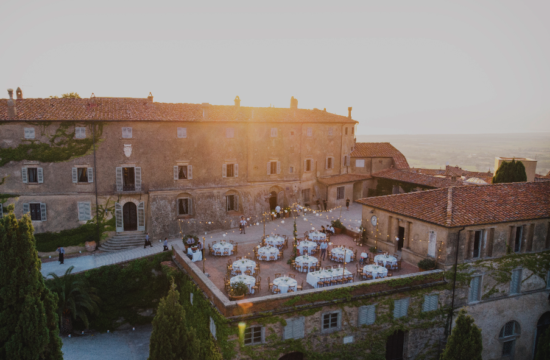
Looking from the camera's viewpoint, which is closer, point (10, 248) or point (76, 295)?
point (10, 248)

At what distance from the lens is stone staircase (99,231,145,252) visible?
29281 millimetres

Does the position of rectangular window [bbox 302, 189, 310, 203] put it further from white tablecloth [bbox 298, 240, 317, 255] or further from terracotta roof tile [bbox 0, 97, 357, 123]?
white tablecloth [bbox 298, 240, 317, 255]

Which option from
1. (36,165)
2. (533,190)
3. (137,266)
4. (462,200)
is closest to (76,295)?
(137,266)

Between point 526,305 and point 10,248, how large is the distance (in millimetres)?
26030

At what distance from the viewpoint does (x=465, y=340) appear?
16.0 meters

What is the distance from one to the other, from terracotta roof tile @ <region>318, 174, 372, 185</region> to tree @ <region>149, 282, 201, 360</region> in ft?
81.2

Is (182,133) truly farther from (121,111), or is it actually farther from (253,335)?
(253,335)

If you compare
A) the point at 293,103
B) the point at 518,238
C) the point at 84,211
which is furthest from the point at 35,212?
the point at 518,238

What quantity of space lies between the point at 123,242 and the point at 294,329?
56.1 feet

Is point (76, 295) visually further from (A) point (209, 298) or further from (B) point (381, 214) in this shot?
(B) point (381, 214)

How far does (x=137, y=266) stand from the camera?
25.7 meters

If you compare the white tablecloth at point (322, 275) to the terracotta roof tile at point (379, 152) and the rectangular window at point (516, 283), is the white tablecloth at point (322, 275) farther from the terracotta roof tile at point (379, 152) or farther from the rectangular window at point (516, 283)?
the terracotta roof tile at point (379, 152)

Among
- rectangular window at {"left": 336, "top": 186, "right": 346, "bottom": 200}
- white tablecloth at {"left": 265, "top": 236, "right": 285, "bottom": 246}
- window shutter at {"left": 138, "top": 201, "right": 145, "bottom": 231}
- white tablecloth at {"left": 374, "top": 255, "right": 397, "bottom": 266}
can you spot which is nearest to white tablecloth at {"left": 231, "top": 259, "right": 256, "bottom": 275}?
white tablecloth at {"left": 265, "top": 236, "right": 285, "bottom": 246}

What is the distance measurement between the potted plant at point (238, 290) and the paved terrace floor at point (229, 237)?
18.6 feet
